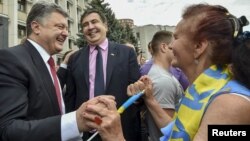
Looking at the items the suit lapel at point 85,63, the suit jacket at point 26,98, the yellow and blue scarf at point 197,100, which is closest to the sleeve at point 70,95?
the suit lapel at point 85,63

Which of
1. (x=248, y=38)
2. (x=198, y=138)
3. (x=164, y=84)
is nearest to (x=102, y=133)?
(x=198, y=138)

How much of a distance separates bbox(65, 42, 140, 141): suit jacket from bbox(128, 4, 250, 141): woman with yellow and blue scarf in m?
1.24

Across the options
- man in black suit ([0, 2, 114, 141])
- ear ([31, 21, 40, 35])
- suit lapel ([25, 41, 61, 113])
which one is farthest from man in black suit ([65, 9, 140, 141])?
suit lapel ([25, 41, 61, 113])

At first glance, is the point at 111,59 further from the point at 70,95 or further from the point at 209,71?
the point at 209,71

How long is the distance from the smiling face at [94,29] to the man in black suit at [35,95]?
0.88 m

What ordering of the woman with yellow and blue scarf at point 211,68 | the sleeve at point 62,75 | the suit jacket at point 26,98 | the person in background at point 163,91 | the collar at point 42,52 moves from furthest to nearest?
1. the sleeve at point 62,75
2. the person in background at point 163,91
3. the collar at point 42,52
4. the suit jacket at point 26,98
5. the woman with yellow and blue scarf at point 211,68

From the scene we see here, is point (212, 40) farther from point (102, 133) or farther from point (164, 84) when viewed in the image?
point (164, 84)

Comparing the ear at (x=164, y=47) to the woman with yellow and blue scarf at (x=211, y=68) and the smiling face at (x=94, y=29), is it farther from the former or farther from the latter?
the woman with yellow and blue scarf at (x=211, y=68)

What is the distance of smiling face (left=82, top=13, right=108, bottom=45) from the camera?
10.5ft

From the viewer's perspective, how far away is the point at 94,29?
3320mm

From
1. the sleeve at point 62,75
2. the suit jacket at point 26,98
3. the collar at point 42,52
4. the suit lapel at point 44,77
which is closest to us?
the suit jacket at point 26,98

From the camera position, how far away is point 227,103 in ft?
3.88

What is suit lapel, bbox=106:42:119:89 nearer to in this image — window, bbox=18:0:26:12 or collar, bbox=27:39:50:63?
collar, bbox=27:39:50:63

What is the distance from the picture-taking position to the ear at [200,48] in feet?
4.79
